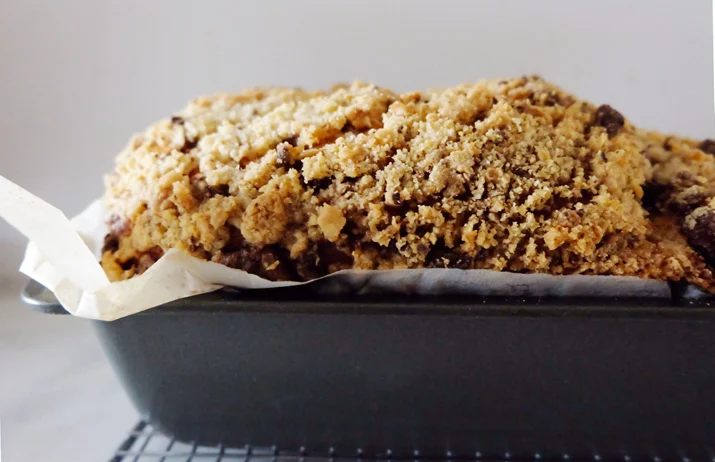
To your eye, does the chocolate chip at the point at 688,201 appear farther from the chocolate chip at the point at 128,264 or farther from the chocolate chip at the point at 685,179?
the chocolate chip at the point at 128,264

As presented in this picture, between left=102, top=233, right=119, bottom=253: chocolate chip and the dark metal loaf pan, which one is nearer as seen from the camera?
the dark metal loaf pan

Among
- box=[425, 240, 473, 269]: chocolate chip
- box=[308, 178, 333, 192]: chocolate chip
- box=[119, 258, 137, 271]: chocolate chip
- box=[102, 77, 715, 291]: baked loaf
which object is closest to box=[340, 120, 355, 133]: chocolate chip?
box=[102, 77, 715, 291]: baked loaf

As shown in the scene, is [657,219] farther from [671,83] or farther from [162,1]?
[162,1]

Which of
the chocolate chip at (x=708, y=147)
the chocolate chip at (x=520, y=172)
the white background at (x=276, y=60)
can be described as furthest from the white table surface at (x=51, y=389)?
the chocolate chip at (x=708, y=147)

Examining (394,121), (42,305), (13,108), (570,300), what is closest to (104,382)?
(42,305)

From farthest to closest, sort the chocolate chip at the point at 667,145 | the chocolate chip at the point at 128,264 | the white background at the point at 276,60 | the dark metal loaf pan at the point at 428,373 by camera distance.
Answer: the white background at the point at 276,60, the chocolate chip at the point at 667,145, the chocolate chip at the point at 128,264, the dark metal loaf pan at the point at 428,373

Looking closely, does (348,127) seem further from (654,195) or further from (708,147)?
(708,147)

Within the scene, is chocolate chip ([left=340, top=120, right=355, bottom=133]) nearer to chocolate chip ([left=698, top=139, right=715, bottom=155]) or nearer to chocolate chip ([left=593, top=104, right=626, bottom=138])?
chocolate chip ([left=593, top=104, right=626, bottom=138])
